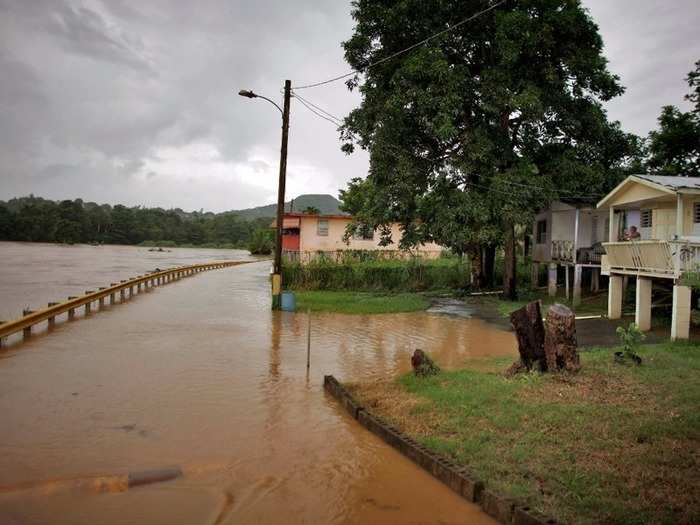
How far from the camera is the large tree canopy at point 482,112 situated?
21.8 metres

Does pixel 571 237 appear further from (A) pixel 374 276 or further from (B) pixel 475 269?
(A) pixel 374 276

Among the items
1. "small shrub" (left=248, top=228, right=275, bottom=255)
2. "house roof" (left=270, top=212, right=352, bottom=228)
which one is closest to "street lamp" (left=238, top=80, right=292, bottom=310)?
"house roof" (left=270, top=212, right=352, bottom=228)

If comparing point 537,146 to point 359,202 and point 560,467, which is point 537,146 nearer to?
point 560,467

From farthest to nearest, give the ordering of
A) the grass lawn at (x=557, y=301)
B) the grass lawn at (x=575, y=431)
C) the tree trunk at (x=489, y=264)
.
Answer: the tree trunk at (x=489, y=264)
the grass lawn at (x=557, y=301)
the grass lawn at (x=575, y=431)

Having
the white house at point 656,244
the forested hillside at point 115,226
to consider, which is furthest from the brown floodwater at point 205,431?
the forested hillside at point 115,226

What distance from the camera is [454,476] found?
5.38m

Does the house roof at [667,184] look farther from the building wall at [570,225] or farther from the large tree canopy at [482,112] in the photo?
the building wall at [570,225]

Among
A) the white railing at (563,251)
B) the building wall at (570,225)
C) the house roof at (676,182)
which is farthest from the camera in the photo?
the building wall at (570,225)

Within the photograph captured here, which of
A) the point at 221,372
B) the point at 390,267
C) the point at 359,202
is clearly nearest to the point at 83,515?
the point at 221,372

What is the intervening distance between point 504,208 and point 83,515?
19.9 metres

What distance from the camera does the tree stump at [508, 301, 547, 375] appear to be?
29.2 feet

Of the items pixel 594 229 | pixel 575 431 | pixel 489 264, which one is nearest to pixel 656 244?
pixel 575 431

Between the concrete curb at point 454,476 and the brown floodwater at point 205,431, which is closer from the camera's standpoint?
the concrete curb at point 454,476

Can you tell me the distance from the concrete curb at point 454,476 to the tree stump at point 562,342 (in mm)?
3439
